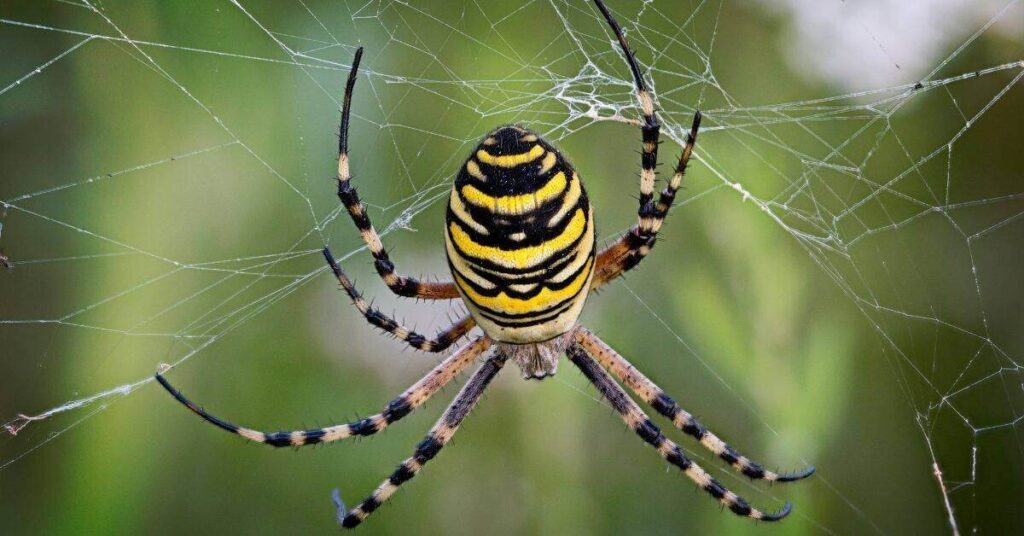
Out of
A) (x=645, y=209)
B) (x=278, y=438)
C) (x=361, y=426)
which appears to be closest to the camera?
(x=645, y=209)

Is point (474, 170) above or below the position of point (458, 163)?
below

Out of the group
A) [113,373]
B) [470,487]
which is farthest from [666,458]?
[113,373]

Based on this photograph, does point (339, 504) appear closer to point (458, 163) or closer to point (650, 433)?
point (650, 433)

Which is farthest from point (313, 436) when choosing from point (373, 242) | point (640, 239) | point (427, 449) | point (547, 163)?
point (547, 163)

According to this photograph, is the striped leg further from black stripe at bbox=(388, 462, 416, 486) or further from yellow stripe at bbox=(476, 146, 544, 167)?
black stripe at bbox=(388, 462, 416, 486)

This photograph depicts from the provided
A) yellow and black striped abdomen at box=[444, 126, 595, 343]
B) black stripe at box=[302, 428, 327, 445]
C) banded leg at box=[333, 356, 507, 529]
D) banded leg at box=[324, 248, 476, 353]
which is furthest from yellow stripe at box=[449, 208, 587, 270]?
black stripe at box=[302, 428, 327, 445]
